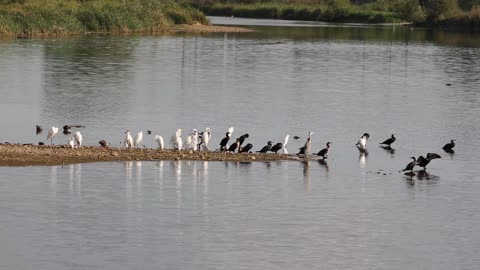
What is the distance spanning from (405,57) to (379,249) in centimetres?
4698

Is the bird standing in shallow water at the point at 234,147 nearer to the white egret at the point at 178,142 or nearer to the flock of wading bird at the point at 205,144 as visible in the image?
the flock of wading bird at the point at 205,144

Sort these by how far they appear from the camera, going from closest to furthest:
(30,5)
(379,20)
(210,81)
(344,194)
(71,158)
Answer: (344,194) < (71,158) < (210,81) < (30,5) < (379,20)

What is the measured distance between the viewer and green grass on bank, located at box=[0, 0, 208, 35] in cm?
7219

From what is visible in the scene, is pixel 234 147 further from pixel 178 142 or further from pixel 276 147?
pixel 178 142

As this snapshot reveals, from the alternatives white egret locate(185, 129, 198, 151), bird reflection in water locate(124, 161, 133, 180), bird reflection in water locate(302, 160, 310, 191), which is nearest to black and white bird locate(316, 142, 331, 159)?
bird reflection in water locate(302, 160, 310, 191)

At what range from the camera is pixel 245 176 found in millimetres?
25922

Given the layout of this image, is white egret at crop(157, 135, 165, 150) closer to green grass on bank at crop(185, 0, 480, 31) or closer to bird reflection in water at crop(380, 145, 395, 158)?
bird reflection in water at crop(380, 145, 395, 158)

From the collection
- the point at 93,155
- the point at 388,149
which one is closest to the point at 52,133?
the point at 93,155

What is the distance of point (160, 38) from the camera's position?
77.9 m

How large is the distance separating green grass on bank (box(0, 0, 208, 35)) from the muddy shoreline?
43.9 metres

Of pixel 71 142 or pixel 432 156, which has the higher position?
pixel 71 142

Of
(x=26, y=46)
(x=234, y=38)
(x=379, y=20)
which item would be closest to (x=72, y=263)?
(x=26, y=46)

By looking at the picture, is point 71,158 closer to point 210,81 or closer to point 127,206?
point 127,206

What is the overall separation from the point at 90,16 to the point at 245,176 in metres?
56.0
